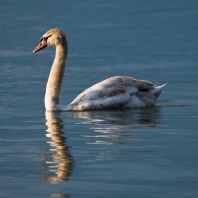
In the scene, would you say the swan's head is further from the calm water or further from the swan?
the calm water

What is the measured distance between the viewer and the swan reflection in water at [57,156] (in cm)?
967

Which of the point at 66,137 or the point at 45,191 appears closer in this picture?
the point at 45,191

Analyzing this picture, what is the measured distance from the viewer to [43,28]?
32469mm

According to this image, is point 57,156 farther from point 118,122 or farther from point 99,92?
point 99,92

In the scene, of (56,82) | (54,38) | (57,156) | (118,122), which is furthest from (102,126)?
(54,38)

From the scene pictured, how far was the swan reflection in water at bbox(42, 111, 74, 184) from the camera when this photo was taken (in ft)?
31.7

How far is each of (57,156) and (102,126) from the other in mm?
2358

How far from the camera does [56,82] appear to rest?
1527 centimetres

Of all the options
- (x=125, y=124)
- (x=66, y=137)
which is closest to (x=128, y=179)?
(x=66, y=137)

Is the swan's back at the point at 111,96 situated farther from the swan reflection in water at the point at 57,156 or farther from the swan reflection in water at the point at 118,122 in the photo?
the swan reflection in water at the point at 57,156

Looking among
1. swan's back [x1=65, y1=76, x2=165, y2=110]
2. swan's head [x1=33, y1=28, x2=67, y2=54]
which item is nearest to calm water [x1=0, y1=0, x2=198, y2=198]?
swan's back [x1=65, y1=76, x2=165, y2=110]

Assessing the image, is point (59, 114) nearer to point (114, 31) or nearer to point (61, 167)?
point (61, 167)

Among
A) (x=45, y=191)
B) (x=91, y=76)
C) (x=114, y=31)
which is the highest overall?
(x=114, y=31)

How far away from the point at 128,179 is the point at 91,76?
1060 centimetres
